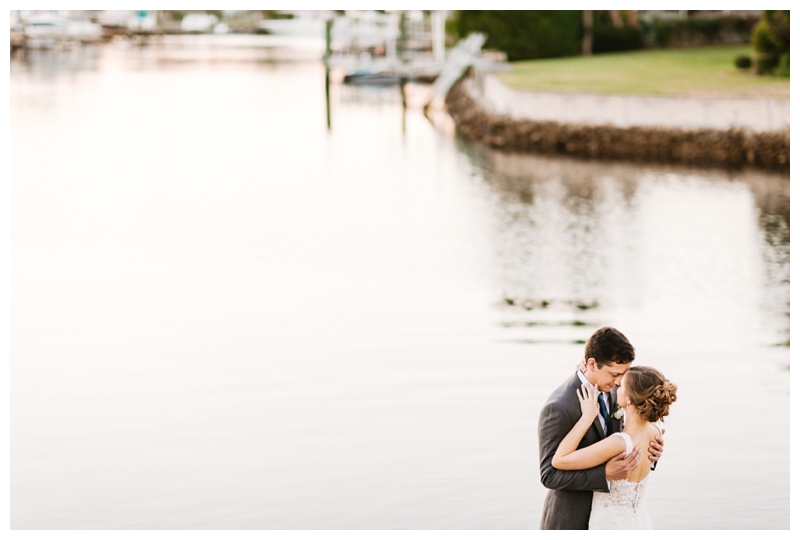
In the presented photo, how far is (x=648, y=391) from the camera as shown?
3.94m

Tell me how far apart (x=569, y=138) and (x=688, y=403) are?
1527 cm

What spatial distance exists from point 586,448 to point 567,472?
12cm

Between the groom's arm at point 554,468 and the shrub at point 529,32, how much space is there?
106ft

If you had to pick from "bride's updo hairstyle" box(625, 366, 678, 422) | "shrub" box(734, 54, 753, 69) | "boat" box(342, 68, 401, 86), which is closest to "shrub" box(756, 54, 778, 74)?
"shrub" box(734, 54, 753, 69)

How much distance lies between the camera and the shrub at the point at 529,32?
116ft

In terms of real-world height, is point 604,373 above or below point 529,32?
below

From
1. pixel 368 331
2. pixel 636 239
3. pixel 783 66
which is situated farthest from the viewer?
pixel 783 66

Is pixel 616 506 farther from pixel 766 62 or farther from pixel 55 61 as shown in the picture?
pixel 55 61

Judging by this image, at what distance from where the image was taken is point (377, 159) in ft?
75.5

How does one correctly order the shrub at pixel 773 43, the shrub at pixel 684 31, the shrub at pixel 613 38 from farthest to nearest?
1. the shrub at pixel 684 31
2. the shrub at pixel 613 38
3. the shrub at pixel 773 43

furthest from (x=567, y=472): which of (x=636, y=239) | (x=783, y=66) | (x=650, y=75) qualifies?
(x=650, y=75)

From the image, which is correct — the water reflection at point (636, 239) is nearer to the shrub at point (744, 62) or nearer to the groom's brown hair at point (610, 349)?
the groom's brown hair at point (610, 349)

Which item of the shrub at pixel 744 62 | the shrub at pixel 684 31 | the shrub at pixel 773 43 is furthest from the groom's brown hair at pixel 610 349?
the shrub at pixel 684 31

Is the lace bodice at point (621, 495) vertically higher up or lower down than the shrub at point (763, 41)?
lower down
